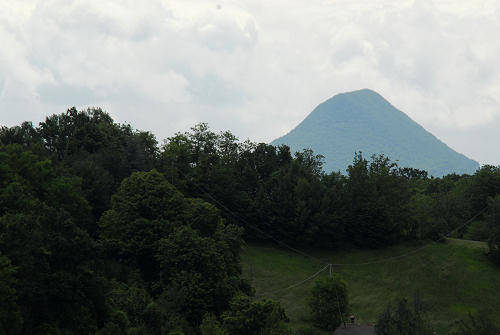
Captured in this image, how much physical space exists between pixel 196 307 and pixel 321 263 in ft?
102

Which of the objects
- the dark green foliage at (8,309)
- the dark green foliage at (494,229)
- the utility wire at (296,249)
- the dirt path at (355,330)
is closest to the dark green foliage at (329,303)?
the dirt path at (355,330)

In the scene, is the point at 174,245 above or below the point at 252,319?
above

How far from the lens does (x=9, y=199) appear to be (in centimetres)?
4034

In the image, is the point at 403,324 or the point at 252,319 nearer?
the point at 403,324

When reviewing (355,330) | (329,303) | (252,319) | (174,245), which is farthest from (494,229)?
(174,245)

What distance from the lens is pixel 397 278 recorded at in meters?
63.8

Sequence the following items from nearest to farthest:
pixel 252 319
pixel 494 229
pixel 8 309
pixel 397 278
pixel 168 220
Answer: pixel 8 309, pixel 252 319, pixel 168 220, pixel 494 229, pixel 397 278

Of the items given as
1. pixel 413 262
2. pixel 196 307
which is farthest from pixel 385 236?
pixel 196 307

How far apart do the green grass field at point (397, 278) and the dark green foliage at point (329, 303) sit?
2333 mm

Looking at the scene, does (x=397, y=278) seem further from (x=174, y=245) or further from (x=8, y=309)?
(x=8, y=309)

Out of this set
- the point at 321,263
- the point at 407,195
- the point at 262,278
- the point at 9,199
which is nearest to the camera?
the point at 9,199

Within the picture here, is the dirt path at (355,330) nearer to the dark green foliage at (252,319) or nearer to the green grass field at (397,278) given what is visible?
the green grass field at (397,278)

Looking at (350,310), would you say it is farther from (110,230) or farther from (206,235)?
(110,230)

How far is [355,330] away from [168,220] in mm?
21818
